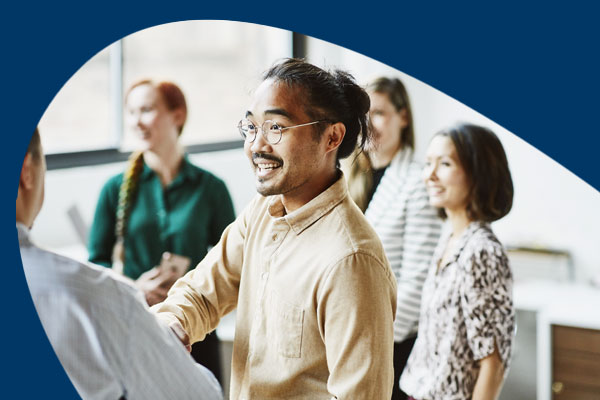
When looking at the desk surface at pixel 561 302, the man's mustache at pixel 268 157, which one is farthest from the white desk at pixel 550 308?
the man's mustache at pixel 268 157

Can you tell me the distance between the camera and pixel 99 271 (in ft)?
3.34

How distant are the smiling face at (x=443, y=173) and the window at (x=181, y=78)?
298 mm

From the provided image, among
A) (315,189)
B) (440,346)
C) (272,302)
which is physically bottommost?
(440,346)

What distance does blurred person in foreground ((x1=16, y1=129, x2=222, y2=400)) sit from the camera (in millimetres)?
999

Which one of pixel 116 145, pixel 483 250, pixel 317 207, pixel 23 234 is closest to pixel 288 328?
pixel 317 207

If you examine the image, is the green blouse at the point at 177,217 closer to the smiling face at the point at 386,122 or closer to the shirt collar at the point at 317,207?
the shirt collar at the point at 317,207

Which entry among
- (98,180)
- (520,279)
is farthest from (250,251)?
(520,279)

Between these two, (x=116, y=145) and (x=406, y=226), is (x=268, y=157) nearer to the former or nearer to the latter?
(x=406, y=226)

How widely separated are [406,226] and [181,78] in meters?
1.27

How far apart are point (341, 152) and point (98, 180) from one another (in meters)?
0.68

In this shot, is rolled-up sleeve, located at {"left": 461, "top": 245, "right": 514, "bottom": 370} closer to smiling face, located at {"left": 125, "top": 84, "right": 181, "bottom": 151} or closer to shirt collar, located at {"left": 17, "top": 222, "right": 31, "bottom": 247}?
smiling face, located at {"left": 125, "top": 84, "right": 181, "bottom": 151}

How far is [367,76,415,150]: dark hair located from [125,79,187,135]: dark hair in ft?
0.91

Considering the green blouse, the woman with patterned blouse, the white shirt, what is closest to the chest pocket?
the white shirt

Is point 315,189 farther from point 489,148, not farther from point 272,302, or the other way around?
point 489,148
